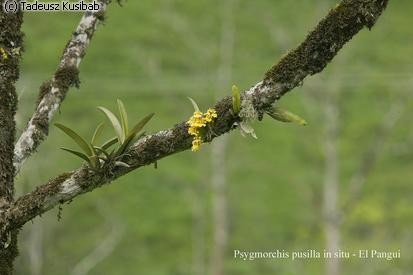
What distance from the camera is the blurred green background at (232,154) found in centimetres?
2788

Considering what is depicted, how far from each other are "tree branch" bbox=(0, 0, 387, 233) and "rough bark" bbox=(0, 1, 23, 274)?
18 cm

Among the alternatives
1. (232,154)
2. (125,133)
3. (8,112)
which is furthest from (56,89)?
(232,154)

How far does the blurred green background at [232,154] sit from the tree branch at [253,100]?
21.1 meters

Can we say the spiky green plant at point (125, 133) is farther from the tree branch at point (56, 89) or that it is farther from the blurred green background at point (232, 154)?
the blurred green background at point (232, 154)

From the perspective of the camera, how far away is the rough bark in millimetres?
4246

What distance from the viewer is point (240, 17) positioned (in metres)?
34.0

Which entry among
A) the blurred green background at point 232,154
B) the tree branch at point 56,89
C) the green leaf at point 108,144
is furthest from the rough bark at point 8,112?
the blurred green background at point 232,154

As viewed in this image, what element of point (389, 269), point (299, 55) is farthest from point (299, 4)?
point (299, 55)

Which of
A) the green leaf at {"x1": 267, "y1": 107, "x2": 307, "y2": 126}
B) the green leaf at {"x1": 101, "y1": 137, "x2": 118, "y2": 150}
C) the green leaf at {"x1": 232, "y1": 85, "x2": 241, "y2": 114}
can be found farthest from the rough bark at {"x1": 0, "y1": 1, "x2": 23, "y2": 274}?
the green leaf at {"x1": 267, "y1": 107, "x2": 307, "y2": 126}

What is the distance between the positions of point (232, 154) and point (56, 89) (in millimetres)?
25823

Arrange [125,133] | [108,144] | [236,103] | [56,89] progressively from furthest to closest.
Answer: [56,89] < [108,144] < [125,133] < [236,103]

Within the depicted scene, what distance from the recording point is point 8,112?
453cm

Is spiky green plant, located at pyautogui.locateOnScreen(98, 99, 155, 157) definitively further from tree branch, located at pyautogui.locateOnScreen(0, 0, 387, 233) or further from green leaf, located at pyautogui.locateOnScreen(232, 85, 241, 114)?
green leaf, located at pyautogui.locateOnScreen(232, 85, 241, 114)

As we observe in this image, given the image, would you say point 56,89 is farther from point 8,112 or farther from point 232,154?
point 232,154
